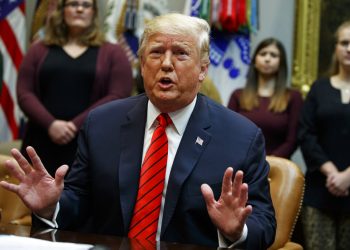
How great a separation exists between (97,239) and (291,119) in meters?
2.77

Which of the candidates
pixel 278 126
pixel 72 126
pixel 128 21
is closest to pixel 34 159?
pixel 72 126

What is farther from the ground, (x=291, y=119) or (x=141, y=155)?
(x=141, y=155)

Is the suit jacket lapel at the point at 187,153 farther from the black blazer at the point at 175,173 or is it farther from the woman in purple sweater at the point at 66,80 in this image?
the woman in purple sweater at the point at 66,80

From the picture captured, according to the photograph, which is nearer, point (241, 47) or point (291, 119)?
point (291, 119)

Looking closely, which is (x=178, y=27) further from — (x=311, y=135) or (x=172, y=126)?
(x=311, y=135)

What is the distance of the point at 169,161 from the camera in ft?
8.20

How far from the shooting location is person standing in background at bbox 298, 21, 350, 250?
163 inches

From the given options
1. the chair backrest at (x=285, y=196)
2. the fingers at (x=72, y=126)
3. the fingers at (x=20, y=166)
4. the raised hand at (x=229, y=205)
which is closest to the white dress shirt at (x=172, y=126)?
the raised hand at (x=229, y=205)

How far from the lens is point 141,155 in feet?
8.32

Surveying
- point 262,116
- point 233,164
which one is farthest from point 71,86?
point 233,164

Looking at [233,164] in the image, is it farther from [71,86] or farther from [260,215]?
[71,86]

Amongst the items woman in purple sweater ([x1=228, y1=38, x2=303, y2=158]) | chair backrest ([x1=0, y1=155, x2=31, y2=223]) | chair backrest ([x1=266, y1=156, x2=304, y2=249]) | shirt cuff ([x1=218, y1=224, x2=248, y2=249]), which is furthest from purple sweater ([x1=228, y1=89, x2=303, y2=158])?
shirt cuff ([x1=218, y1=224, x2=248, y2=249])

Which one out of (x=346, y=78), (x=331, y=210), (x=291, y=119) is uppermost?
(x=346, y=78)

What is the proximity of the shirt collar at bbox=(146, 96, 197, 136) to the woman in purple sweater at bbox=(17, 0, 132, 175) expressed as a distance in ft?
5.47
